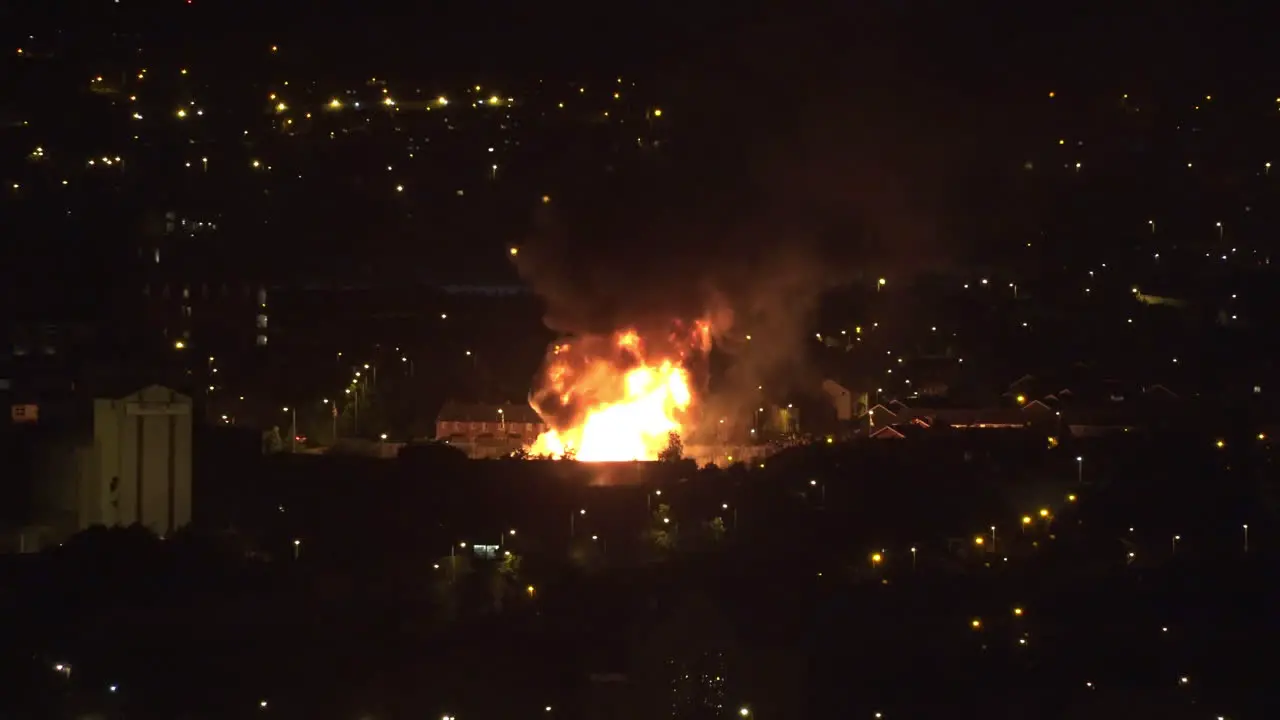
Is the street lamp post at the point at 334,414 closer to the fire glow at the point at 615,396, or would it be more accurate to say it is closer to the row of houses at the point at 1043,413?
the fire glow at the point at 615,396

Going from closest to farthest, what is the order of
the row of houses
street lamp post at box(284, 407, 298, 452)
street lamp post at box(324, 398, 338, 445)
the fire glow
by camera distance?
1. street lamp post at box(284, 407, 298, 452)
2. the fire glow
3. the row of houses
4. street lamp post at box(324, 398, 338, 445)

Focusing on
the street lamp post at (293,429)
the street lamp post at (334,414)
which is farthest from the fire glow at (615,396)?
the street lamp post at (293,429)

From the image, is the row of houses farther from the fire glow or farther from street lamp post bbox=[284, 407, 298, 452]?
street lamp post bbox=[284, 407, 298, 452]

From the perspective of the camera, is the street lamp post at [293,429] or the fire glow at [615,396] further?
the fire glow at [615,396]

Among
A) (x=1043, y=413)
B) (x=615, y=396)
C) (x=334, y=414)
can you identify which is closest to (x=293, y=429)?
(x=334, y=414)

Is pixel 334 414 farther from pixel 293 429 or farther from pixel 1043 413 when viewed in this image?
pixel 1043 413

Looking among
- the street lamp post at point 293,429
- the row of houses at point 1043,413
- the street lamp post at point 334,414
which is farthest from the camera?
the street lamp post at point 334,414

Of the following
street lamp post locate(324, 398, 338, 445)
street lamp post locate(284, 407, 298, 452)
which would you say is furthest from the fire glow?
street lamp post locate(284, 407, 298, 452)

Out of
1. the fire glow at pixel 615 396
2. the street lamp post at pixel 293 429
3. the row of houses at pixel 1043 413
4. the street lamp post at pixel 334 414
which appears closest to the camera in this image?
the street lamp post at pixel 293 429

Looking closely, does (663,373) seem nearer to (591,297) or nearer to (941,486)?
(591,297)

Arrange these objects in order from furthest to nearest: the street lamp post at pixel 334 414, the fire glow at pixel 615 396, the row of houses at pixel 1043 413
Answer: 1. the street lamp post at pixel 334 414
2. the row of houses at pixel 1043 413
3. the fire glow at pixel 615 396
